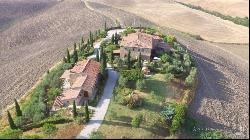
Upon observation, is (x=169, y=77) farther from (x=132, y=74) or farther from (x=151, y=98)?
(x=151, y=98)

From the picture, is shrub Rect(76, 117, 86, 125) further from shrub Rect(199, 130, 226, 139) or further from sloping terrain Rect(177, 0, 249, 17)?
sloping terrain Rect(177, 0, 249, 17)

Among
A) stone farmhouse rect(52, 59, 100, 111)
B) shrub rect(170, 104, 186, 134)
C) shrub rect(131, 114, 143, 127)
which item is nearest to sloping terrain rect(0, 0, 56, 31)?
stone farmhouse rect(52, 59, 100, 111)

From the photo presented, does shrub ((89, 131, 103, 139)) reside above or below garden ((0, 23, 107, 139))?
above

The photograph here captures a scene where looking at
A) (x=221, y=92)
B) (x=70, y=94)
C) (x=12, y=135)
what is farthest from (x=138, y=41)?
(x=12, y=135)

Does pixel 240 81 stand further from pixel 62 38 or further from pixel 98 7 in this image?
pixel 98 7

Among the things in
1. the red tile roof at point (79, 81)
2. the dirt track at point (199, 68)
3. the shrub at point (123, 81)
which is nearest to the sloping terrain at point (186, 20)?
the dirt track at point (199, 68)

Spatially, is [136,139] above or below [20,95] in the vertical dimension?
above

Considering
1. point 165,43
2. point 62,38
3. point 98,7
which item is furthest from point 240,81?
point 98,7
